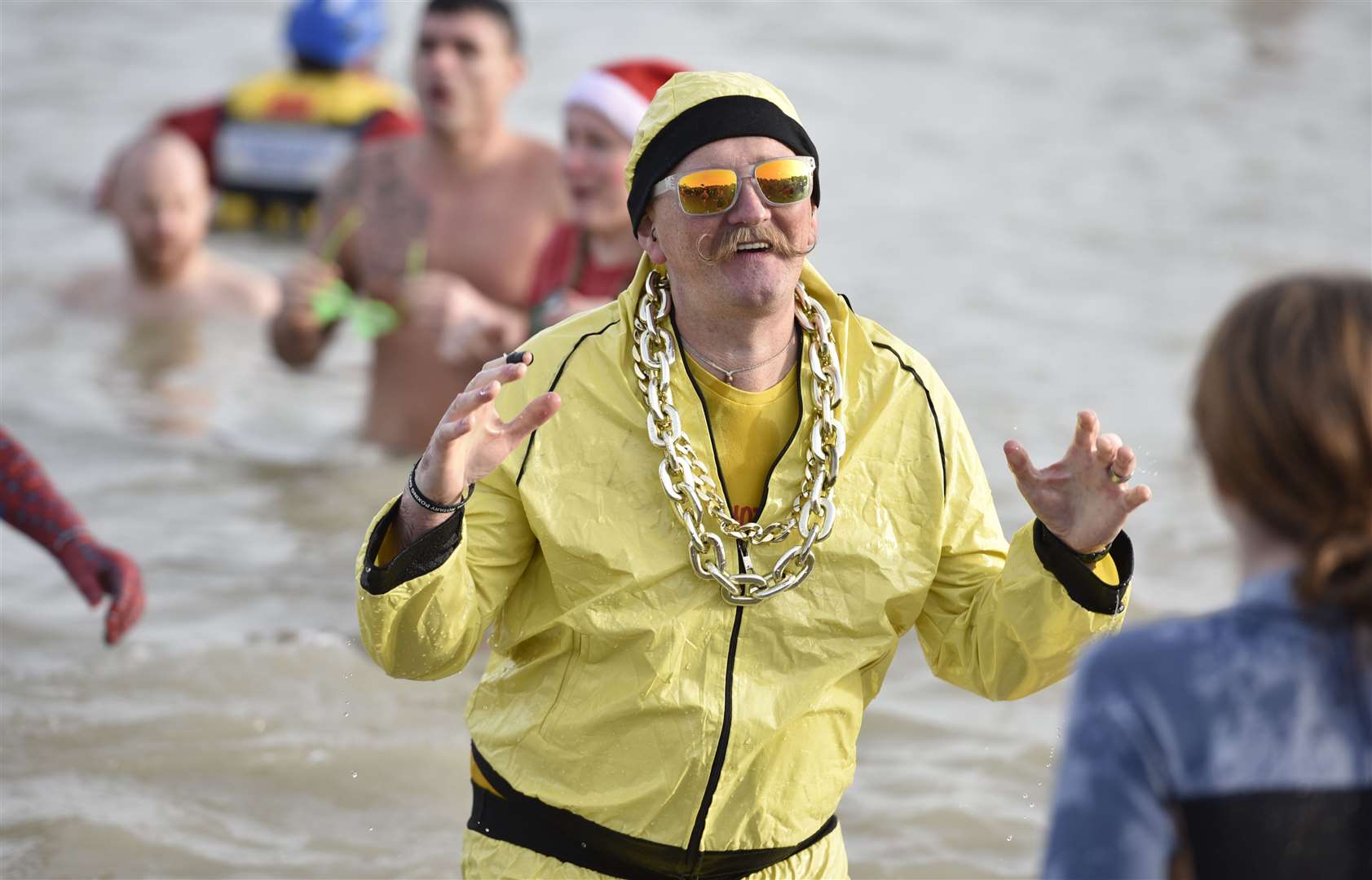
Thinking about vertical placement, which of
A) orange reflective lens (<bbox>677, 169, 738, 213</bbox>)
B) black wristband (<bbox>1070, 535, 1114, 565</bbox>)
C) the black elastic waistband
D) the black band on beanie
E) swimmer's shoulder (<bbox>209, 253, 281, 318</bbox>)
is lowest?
swimmer's shoulder (<bbox>209, 253, 281, 318</bbox>)

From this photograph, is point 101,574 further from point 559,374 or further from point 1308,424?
point 1308,424

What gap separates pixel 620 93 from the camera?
217 inches

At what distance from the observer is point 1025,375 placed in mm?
9500

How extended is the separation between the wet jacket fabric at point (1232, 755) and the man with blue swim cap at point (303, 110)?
29.7 feet

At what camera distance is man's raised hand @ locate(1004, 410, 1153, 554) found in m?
2.77

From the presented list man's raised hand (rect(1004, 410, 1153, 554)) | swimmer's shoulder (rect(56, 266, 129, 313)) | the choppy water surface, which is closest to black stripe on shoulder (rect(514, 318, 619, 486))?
man's raised hand (rect(1004, 410, 1153, 554))

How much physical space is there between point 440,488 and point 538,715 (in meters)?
0.52

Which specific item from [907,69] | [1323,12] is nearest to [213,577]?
[907,69]

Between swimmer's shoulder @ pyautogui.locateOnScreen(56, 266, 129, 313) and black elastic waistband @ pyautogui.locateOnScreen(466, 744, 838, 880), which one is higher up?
black elastic waistband @ pyautogui.locateOnScreen(466, 744, 838, 880)

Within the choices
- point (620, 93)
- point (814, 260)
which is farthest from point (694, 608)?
point (814, 260)

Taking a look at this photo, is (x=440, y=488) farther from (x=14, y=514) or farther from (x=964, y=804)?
(x=964, y=804)

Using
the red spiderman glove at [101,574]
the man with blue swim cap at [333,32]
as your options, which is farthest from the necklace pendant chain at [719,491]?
the man with blue swim cap at [333,32]

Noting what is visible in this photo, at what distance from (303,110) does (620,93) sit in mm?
5800

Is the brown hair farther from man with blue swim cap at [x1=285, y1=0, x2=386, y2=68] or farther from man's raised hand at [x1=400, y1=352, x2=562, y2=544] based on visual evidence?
man with blue swim cap at [x1=285, y1=0, x2=386, y2=68]
